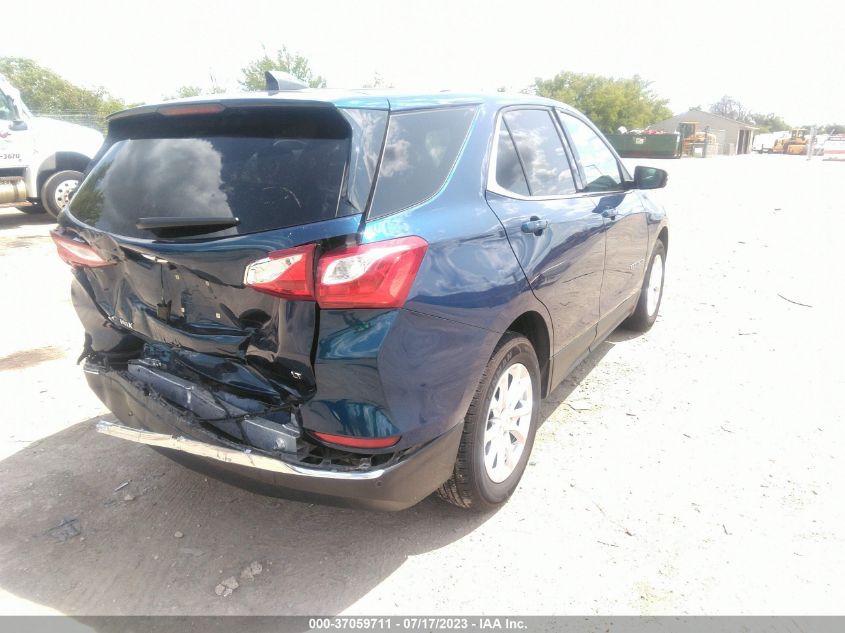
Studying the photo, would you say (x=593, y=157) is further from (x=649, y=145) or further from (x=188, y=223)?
(x=649, y=145)

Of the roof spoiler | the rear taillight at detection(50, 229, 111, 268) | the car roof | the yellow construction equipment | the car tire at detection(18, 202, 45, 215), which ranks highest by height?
the yellow construction equipment

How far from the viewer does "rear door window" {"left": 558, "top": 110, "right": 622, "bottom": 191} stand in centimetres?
365

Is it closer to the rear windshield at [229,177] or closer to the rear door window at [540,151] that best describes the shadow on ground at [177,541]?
the rear windshield at [229,177]

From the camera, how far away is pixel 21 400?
3943 mm

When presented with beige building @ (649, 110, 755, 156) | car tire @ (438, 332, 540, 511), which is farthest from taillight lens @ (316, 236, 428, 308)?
beige building @ (649, 110, 755, 156)

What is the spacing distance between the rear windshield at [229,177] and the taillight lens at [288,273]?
114 millimetres

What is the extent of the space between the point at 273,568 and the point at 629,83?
7690cm

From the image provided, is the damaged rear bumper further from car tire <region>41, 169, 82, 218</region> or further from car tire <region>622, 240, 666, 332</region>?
car tire <region>41, 169, 82, 218</region>

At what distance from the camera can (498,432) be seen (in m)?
2.71

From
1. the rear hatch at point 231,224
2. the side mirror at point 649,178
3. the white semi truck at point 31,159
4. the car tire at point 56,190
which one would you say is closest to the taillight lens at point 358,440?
the rear hatch at point 231,224

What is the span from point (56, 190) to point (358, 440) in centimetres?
1088

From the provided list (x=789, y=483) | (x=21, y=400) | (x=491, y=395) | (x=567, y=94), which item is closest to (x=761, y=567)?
(x=789, y=483)

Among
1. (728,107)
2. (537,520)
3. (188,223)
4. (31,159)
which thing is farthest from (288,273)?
(728,107)

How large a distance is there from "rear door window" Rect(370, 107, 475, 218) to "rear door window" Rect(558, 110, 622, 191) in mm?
1363
